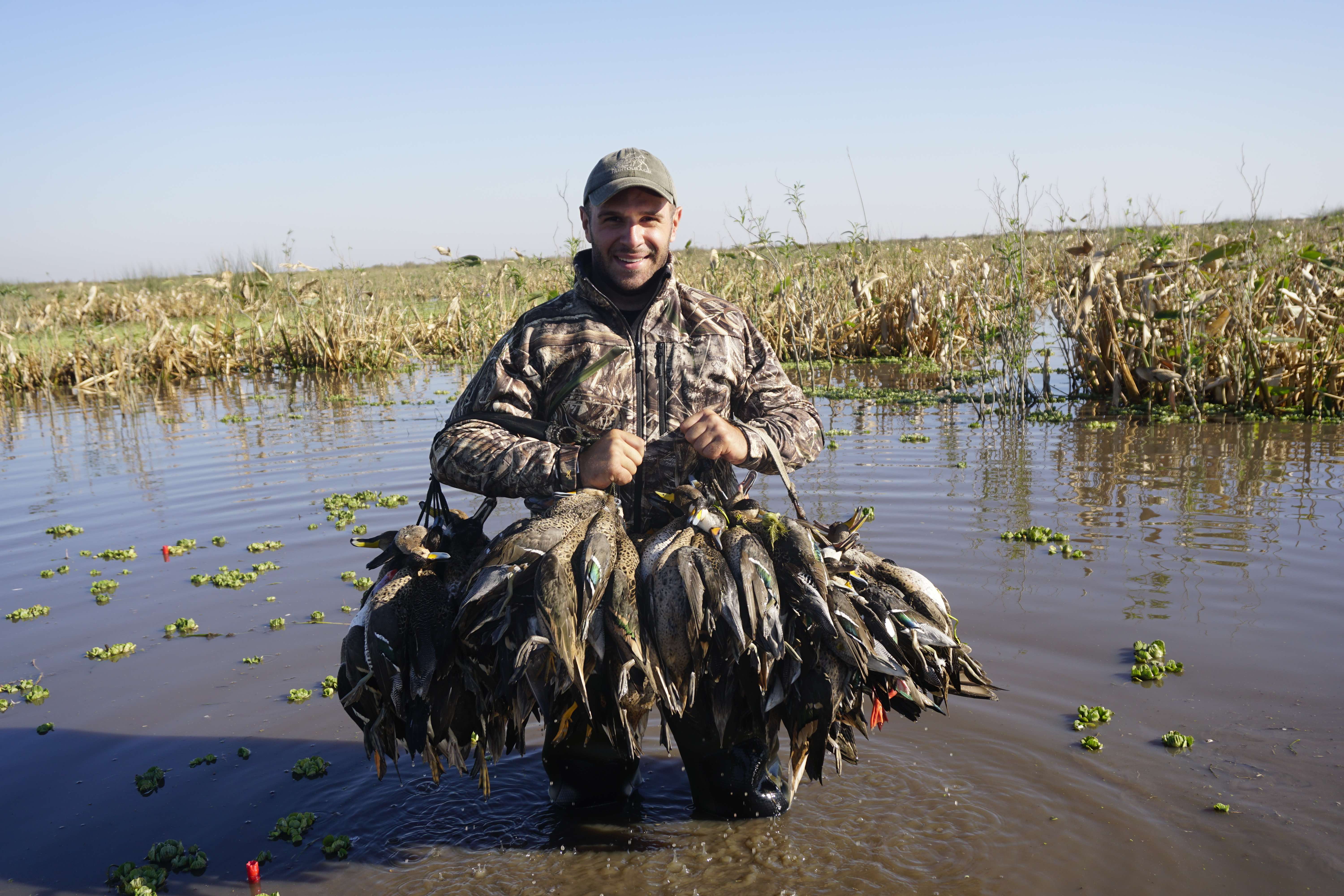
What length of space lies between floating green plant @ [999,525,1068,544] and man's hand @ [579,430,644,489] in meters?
4.28

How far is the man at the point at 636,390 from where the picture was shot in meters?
3.61

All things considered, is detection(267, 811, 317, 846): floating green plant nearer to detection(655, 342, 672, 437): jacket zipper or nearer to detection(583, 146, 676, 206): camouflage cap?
detection(655, 342, 672, 437): jacket zipper

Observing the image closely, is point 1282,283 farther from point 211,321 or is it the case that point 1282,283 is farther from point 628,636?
point 211,321

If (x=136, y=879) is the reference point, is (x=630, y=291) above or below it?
above

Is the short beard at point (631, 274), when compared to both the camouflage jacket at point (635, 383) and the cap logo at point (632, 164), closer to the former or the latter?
the camouflage jacket at point (635, 383)

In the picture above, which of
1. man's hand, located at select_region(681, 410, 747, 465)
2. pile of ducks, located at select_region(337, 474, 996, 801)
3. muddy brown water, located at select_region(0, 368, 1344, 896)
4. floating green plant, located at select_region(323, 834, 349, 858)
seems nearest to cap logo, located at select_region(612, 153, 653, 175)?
man's hand, located at select_region(681, 410, 747, 465)

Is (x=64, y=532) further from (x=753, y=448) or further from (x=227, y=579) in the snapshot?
(x=753, y=448)

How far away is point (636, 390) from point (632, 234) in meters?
0.59

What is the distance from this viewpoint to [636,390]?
3824mm

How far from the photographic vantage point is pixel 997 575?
6207 millimetres

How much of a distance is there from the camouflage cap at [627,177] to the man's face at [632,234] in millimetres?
41

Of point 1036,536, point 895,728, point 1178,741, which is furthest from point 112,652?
point 1036,536

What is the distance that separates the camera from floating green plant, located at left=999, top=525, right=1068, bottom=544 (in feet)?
22.1

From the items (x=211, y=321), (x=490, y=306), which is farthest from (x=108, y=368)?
(x=490, y=306)
